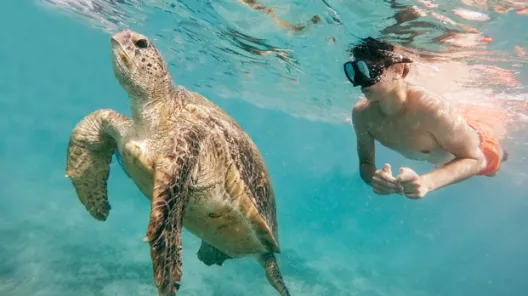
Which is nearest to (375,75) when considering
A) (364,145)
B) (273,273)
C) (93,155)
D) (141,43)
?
(364,145)

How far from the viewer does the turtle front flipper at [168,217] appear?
236cm

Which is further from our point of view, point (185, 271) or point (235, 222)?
point (185, 271)

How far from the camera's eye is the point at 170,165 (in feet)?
8.41

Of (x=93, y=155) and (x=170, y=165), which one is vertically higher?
(x=170, y=165)

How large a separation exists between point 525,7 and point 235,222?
600cm

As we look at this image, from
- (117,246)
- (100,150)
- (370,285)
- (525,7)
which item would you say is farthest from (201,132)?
(370,285)

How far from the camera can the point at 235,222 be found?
13.1 ft

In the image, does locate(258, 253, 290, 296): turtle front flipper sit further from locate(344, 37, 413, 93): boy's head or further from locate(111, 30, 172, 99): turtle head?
locate(111, 30, 172, 99): turtle head

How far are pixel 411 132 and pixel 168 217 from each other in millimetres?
3565

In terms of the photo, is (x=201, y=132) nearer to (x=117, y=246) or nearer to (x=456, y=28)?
(x=456, y=28)

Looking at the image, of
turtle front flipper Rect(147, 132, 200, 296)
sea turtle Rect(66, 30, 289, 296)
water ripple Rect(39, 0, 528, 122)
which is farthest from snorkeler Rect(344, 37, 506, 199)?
→ water ripple Rect(39, 0, 528, 122)

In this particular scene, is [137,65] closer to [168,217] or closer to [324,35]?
[168,217]

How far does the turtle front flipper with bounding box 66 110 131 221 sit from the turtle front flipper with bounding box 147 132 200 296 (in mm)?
1458

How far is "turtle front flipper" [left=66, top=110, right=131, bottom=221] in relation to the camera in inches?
154
